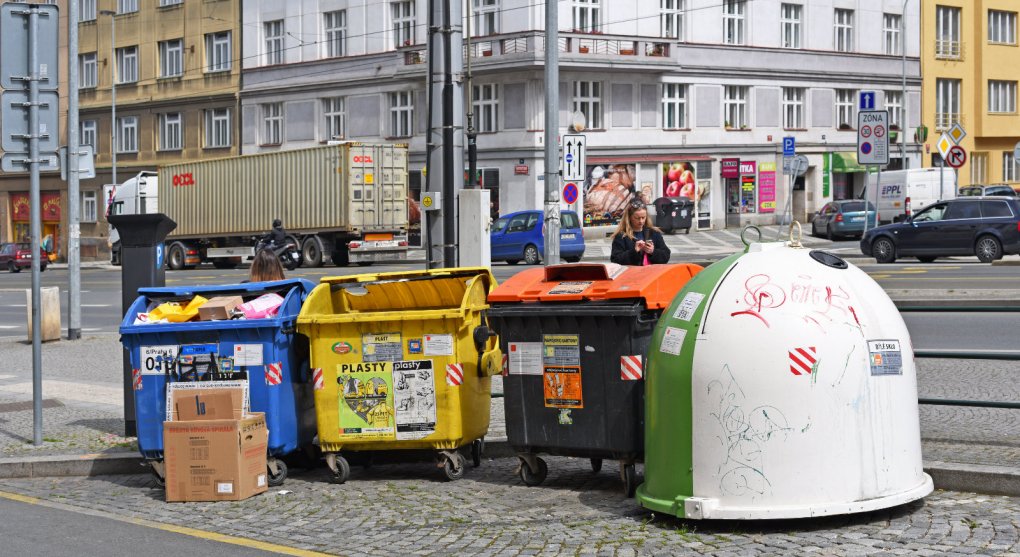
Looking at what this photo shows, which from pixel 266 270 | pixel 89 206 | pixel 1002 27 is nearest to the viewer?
pixel 266 270

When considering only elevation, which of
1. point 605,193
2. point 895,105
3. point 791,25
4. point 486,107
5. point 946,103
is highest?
point 791,25

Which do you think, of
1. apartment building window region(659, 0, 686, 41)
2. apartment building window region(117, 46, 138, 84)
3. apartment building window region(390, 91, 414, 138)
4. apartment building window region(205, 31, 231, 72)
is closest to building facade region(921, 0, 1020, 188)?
apartment building window region(659, 0, 686, 41)

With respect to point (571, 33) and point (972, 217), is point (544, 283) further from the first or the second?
point (571, 33)

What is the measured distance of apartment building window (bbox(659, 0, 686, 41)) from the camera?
52.8 meters

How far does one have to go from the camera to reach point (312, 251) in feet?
144

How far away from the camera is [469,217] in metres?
13.3

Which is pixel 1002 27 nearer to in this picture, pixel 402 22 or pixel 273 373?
pixel 402 22

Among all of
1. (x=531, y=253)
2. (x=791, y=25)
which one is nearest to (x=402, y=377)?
(x=531, y=253)

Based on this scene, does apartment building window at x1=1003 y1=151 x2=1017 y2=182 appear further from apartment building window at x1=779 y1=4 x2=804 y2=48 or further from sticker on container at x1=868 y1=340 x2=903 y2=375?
sticker on container at x1=868 y1=340 x2=903 y2=375

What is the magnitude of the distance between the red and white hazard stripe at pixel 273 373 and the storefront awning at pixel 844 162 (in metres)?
51.2

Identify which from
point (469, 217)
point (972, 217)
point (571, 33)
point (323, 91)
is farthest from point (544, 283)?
point (323, 91)

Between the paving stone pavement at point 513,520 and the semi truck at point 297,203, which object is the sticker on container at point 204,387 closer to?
the paving stone pavement at point 513,520

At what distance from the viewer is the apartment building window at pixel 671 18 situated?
5281cm

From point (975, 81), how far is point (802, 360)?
60747 mm
